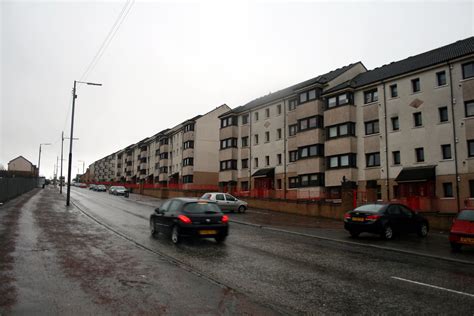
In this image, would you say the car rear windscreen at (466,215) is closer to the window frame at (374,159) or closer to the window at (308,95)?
the window frame at (374,159)

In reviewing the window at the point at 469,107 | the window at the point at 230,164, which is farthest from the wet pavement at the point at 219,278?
the window at the point at 230,164

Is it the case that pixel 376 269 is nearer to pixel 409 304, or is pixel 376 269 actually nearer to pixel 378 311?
pixel 409 304

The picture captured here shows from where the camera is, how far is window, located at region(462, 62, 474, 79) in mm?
25828

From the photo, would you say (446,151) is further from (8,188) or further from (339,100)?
(8,188)

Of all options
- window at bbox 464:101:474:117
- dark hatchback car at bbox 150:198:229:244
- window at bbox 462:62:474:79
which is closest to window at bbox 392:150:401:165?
window at bbox 464:101:474:117

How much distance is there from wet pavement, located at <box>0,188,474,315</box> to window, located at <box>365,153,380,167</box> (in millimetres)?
18922

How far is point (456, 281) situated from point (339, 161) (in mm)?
26022

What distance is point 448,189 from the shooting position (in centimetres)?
2627

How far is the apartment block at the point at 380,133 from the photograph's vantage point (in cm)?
2602

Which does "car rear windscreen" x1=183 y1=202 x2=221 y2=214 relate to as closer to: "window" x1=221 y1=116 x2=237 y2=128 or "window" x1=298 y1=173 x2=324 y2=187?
"window" x1=298 y1=173 x2=324 y2=187

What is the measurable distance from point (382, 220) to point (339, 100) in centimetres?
2051

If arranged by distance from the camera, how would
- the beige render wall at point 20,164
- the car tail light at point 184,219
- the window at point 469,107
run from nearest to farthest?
the car tail light at point 184,219
the window at point 469,107
the beige render wall at point 20,164

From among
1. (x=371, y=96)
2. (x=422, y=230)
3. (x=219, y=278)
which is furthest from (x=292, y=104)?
(x=219, y=278)

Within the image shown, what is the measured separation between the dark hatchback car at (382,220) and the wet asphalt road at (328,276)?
2.39 meters
